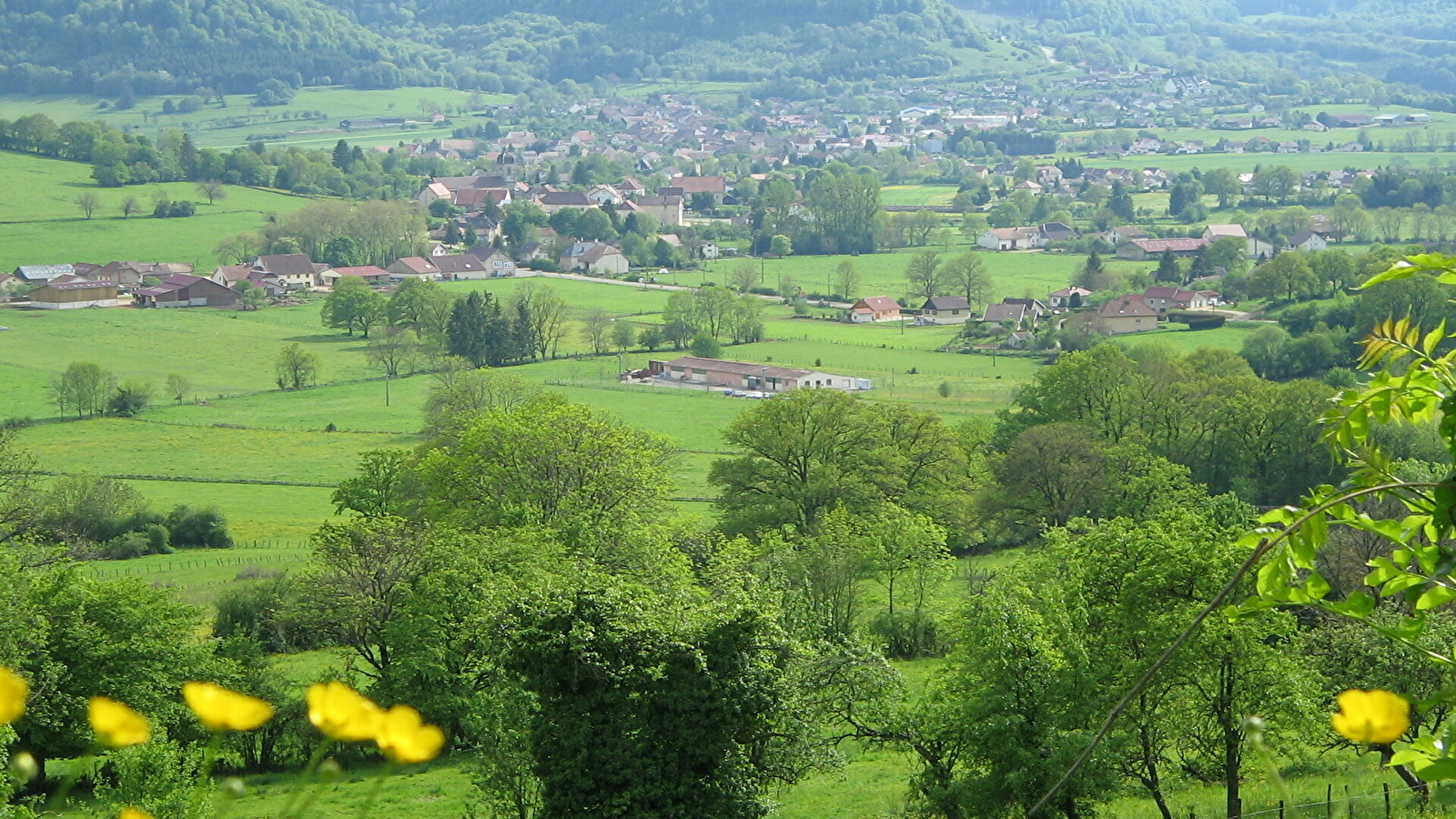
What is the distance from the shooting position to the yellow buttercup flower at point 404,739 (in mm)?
1992

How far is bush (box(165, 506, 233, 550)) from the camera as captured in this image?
165ft

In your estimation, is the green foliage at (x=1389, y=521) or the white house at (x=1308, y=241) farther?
the white house at (x=1308, y=241)

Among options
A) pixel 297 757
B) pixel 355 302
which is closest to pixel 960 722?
pixel 297 757

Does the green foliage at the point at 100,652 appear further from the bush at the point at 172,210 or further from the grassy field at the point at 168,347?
the bush at the point at 172,210

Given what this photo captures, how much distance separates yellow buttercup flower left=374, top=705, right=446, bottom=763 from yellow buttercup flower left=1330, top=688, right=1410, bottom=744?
139 centimetres

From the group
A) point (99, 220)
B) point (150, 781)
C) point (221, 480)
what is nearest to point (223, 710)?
point (150, 781)

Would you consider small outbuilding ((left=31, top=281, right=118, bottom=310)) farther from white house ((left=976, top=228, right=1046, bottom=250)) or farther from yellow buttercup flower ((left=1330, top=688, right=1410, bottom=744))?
yellow buttercup flower ((left=1330, top=688, right=1410, bottom=744))

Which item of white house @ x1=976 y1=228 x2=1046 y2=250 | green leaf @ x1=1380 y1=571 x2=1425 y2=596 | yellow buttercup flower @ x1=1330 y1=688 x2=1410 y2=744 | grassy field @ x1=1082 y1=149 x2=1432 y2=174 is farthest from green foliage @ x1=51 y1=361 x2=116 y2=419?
grassy field @ x1=1082 y1=149 x2=1432 y2=174

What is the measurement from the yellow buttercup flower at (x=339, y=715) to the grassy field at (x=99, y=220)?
121 metres

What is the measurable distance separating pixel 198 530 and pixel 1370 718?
51933 millimetres

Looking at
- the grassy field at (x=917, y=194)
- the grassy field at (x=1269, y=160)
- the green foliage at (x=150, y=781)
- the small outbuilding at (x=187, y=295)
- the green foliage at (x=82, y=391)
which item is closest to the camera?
the green foliage at (x=150, y=781)

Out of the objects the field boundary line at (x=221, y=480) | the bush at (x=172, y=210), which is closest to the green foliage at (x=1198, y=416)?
the field boundary line at (x=221, y=480)

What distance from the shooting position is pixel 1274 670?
1997cm

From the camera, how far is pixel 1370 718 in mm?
2326
